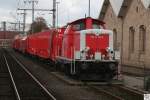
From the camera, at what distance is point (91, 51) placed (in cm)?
2366

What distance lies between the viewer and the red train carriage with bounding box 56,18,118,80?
23.2 m

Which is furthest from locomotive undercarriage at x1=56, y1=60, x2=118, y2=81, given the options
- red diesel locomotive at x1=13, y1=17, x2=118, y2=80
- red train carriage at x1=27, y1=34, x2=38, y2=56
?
red train carriage at x1=27, y1=34, x2=38, y2=56

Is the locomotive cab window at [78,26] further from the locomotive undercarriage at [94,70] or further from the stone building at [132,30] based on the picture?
the stone building at [132,30]

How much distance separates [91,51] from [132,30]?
855 inches

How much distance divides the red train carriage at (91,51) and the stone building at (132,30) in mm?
13002

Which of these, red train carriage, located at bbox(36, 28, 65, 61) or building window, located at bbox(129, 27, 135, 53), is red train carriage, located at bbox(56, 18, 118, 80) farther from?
building window, located at bbox(129, 27, 135, 53)

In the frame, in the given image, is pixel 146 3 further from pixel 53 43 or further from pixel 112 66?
pixel 112 66

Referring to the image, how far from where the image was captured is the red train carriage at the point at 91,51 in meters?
23.2

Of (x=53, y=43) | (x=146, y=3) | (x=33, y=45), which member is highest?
(x=146, y=3)

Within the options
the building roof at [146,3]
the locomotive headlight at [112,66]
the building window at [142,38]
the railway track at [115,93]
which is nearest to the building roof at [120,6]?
the building window at [142,38]

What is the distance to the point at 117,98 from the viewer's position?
16.9 metres

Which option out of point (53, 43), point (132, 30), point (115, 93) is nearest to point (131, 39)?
point (132, 30)

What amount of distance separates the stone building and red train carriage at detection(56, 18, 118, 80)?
42.7 ft

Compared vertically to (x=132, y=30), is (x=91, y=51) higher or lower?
lower
